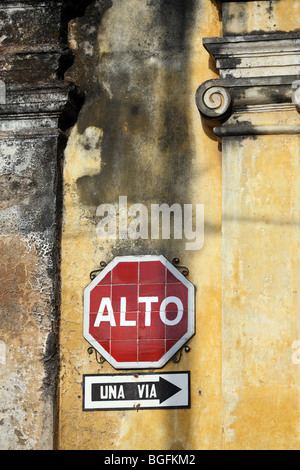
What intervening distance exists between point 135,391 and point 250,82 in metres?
2.21

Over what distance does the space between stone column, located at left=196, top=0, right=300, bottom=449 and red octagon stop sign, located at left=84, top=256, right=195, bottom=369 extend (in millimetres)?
385

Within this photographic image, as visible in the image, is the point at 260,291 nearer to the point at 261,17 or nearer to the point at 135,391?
the point at 135,391

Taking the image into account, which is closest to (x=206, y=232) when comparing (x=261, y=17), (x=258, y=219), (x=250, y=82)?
(x=258, y=219)

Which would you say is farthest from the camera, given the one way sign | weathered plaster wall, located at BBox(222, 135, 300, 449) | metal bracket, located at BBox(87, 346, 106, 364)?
metal bracket, located at BBox(87, 346, 106, 364)

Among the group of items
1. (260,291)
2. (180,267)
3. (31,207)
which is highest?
(31,207)

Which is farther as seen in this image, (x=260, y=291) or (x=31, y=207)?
(x=31, y=207)

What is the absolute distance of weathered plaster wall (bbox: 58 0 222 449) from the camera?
5465 millimetres

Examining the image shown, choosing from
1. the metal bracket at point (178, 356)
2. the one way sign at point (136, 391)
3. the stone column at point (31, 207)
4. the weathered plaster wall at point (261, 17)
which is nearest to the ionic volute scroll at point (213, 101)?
the weathered plaster wall at point (261, 17)

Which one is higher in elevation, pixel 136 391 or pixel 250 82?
pixel 250 82

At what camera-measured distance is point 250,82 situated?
5535 millimetres

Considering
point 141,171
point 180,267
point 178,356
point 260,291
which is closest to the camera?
point 260,291

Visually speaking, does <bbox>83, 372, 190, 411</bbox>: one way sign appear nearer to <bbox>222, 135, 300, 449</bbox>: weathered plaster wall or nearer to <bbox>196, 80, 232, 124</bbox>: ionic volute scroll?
<bbox>222, 135, 300, 449</bbox>: weathered plaster wall

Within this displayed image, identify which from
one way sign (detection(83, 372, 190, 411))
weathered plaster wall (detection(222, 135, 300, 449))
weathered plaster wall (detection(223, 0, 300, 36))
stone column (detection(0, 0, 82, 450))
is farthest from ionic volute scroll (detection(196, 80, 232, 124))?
one way sign (detection(83, 372, 190, 411))

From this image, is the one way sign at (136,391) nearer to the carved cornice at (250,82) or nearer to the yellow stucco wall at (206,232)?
the yellow stucco wall at (206,232)
